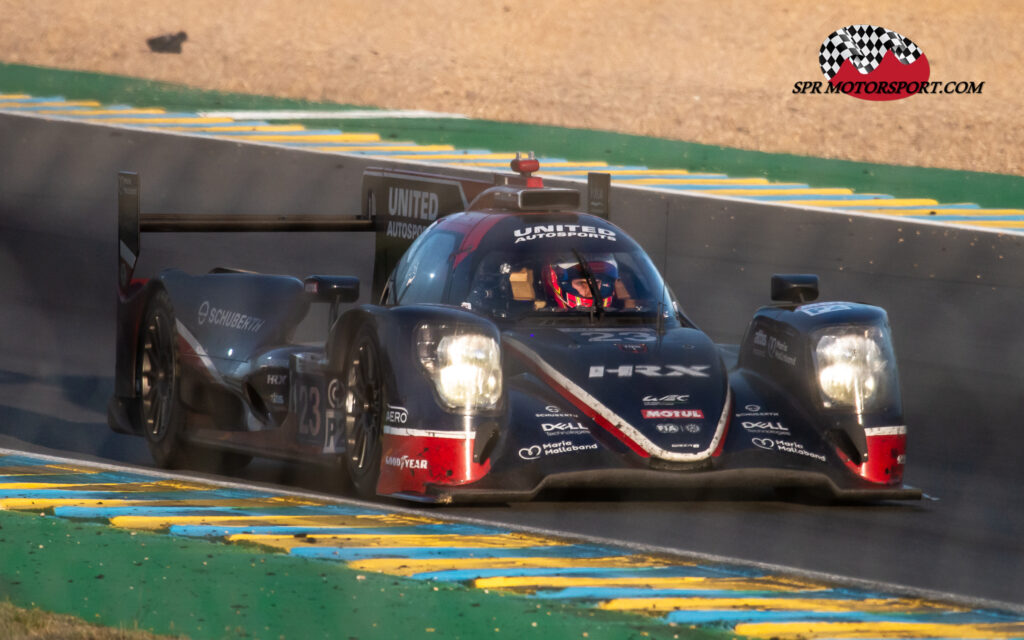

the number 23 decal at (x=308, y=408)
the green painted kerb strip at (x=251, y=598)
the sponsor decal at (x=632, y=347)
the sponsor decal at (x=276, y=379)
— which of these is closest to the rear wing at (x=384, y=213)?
the sponsor decal at (x=276, y=379)

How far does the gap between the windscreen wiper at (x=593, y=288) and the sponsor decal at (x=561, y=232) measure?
148mm

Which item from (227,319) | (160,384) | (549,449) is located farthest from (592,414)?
(160,384)

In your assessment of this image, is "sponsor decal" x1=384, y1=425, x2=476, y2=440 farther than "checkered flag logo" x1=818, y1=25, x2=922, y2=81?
No

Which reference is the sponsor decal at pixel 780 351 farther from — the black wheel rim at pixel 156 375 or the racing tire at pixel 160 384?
the black wheel rim at pixel 156 375

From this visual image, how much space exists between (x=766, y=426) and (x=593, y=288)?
43.7 inches

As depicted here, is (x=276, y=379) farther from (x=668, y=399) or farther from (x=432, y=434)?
(x=668, y=399)

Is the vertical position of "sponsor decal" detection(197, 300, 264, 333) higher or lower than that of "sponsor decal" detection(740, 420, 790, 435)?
higher

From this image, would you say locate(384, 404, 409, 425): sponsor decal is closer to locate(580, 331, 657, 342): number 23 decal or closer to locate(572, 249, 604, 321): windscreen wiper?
locate(580, 331, 657, 342): number 23 decal

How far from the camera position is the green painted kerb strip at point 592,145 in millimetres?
17531

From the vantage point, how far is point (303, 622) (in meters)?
5.71

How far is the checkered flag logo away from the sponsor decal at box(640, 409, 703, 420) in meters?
18.5

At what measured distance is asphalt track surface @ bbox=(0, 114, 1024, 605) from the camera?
738 centimetres

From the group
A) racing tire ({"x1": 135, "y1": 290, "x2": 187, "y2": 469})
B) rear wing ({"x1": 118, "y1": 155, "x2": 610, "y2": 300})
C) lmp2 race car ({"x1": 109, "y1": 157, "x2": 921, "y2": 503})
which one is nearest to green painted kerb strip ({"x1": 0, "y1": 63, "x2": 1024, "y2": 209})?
rear wing ({"x1": 118, "y1": 155, "x2": 610, "y2": 300})

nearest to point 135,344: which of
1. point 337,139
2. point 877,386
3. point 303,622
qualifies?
point 877,386
